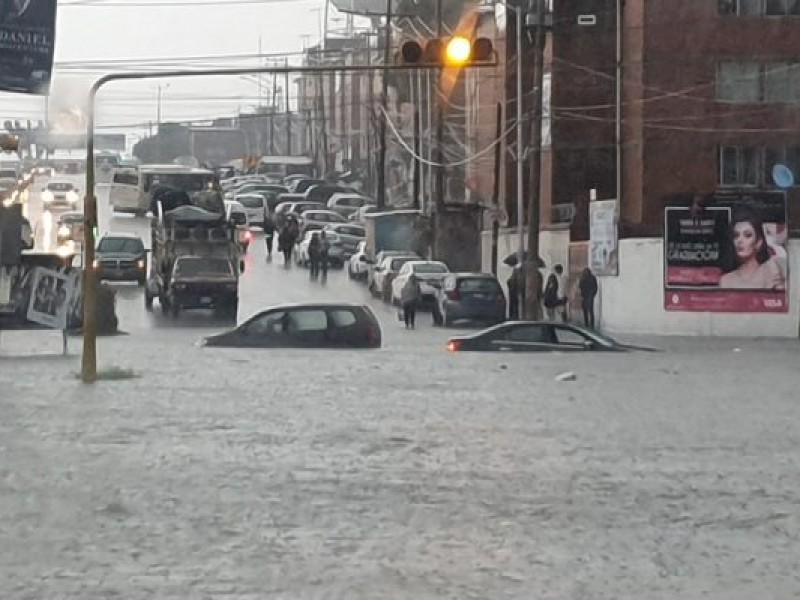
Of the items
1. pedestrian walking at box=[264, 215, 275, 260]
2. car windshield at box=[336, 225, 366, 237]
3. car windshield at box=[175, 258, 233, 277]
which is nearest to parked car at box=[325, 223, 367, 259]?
A: car windshield at box=[336, 225, 366, 237]

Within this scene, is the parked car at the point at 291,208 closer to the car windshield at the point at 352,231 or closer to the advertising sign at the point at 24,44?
the car windshield at the point at 352,231

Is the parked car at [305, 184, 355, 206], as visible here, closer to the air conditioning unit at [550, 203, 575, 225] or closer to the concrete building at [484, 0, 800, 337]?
the air conditioning unit at [550, 203, 575, 225]

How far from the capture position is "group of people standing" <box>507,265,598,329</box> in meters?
52.8

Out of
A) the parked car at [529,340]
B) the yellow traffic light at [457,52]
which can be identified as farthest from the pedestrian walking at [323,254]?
the yellow traffic light at [457,52]

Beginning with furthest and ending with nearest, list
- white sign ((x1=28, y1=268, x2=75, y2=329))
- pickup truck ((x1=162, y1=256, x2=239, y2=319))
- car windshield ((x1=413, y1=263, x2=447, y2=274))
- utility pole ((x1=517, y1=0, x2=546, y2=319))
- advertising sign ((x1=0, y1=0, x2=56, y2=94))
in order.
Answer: car windshield ((x1=413, y1=263, x2=447, y2=274))
pickup truck ((x1=162, y1=256, x2=239, y2=319))
utility pole ((x1=517, y1=0, x2=546, y2=319))
white sign ((x1=28, y1=268, x2=75, y2=329))
advertising sign ((x1=0, y1=0, x2=56, y2=94))

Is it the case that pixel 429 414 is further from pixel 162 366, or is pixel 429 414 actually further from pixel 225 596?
pixel 225 596

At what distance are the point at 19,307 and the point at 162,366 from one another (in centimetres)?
992

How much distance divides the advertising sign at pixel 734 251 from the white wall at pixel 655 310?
26cm

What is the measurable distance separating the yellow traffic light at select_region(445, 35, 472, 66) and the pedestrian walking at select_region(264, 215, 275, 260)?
49.5m

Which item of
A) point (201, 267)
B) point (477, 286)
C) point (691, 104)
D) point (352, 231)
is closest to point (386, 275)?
point (477, 286)

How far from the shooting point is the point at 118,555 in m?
12.5

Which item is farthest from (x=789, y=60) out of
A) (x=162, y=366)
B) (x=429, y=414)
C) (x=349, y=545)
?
(x=349, y=545)

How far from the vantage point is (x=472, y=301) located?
5331cm

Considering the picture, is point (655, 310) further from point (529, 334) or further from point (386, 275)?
point (529, 334)
